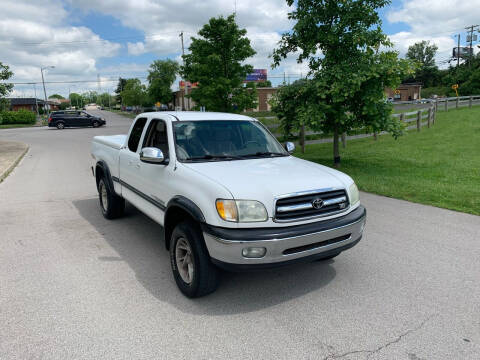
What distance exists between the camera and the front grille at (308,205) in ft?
11.1

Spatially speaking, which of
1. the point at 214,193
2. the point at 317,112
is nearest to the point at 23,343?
the point at 214,193

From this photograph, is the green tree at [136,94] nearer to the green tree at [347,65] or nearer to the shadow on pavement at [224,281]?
the green tree at [347,65]

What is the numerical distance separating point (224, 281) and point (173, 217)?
895 millimetres

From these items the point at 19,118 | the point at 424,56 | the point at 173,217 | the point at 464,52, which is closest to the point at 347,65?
the point at 173,217

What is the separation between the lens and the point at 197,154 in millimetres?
4293

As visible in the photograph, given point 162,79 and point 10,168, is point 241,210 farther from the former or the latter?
point 162,79

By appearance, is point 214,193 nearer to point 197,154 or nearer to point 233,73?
point 197,154

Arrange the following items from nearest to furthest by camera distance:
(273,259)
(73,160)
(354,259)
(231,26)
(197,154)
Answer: (273,259), (197,154), (354,259), (73,160), (231,26)

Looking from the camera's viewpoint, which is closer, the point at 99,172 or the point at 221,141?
the point at 221,141

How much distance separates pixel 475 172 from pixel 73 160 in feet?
44.3

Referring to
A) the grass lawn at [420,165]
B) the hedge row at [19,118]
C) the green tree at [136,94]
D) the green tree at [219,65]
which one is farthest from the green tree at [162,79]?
the grass lawn at [420,165]

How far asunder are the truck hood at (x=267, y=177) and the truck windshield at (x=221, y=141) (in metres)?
0.22

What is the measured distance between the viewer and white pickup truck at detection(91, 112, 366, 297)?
3.31m

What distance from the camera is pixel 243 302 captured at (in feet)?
12.1
